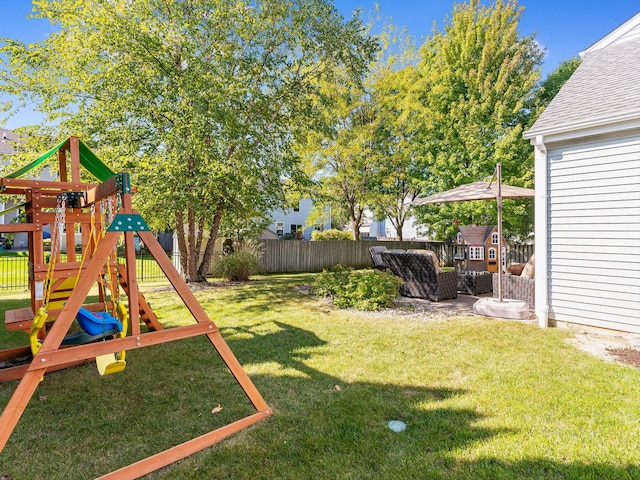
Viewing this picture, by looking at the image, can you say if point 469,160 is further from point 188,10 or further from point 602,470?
point 602,470

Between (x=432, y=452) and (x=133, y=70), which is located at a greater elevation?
(x=133, y=70)

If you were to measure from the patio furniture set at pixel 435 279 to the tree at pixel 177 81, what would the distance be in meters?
4.20

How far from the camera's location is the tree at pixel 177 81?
8.17 meters

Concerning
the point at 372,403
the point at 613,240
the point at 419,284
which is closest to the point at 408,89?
the point at 419,284

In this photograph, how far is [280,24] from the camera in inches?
379

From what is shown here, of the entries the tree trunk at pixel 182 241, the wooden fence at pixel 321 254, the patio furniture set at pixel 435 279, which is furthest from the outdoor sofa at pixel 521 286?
the tree trunk at pixel 182 241

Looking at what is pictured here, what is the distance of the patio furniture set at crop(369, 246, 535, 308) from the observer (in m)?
7.19

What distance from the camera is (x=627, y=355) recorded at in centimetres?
433

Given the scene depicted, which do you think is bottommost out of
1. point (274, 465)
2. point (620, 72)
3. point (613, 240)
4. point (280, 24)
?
point (274, 465)

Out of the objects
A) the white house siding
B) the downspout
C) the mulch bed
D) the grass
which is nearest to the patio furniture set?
the downspout

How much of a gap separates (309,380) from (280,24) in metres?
9.33

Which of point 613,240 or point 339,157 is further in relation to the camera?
point 339,157

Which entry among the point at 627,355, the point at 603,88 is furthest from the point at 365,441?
the point at 603,88

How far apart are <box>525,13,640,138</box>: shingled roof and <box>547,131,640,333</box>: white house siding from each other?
36 centimetres
